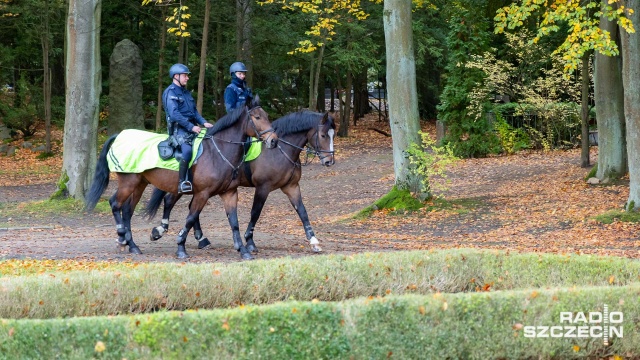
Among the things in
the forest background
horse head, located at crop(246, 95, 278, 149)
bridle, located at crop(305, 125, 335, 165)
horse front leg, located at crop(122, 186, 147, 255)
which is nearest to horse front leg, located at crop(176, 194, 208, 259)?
horse front leg, located at crop(122, 186, 147, 255)

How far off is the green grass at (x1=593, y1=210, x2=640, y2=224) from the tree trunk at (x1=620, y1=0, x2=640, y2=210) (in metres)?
0.19

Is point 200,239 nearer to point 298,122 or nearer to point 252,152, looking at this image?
point 252,152

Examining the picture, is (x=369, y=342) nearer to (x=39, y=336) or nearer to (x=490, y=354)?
(x=490, y=354)

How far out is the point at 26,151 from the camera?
3231 centimetres

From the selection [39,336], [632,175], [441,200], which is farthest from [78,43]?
[39,336]

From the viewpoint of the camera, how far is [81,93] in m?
20.8

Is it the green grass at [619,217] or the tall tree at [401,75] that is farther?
the tall tree at [401,75]

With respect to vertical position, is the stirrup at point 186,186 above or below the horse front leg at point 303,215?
above

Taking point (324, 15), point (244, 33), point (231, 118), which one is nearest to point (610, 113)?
point (231, 118)

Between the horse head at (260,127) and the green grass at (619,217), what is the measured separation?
743 centimetres

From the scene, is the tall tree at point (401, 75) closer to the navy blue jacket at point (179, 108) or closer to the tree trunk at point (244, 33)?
the navy blue jacket at point (179, 108)

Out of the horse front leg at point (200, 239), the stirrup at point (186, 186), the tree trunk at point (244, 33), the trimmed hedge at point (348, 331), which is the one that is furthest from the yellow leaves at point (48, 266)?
the tree trunk at point (244, 33)

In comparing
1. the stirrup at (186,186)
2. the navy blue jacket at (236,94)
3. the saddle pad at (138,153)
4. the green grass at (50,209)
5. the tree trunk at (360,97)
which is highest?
the tree trunk at (360,97)

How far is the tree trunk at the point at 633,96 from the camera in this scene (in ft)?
55.1
